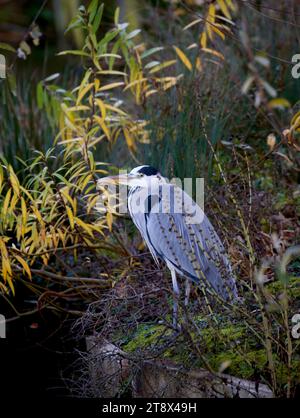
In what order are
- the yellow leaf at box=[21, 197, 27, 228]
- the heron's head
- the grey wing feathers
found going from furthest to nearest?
the heron's head, the yellow leaf at box=[21, 197, 27, 228], the grey wing feathers

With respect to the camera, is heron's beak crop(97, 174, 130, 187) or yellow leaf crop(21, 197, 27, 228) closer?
yellow leaf crop(21, 197, 27, 228)

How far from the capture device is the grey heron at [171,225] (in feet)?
12.2

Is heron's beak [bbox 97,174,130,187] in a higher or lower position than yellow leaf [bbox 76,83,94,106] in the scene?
lower

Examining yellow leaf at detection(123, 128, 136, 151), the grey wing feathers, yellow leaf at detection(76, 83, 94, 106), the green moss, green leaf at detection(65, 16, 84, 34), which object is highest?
green leaf at detection(65, 16, 84, 34)

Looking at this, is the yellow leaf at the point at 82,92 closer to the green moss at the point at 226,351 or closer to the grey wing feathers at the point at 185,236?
the grey wing feathers at the point at 185,236

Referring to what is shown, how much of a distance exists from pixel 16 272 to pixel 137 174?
1.03 m

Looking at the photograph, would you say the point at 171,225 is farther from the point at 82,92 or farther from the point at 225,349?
the point at 82,92

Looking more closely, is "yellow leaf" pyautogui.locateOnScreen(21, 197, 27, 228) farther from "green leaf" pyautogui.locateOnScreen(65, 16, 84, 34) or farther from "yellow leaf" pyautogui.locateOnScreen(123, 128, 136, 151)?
"yellow leaf" pyautogui.locateOnScreen(123, 128, 136, 151)

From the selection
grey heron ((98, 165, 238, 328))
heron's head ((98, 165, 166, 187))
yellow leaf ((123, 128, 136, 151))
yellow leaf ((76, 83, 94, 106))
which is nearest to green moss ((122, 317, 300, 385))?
grey heron ((98, 165, 238, 328))

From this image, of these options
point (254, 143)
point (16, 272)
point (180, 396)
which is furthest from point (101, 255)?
point (180, 396)

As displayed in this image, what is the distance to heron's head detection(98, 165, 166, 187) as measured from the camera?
3.98m

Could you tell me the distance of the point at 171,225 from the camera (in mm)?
3789

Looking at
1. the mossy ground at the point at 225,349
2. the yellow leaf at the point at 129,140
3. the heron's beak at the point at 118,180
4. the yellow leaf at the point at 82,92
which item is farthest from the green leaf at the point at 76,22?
the mossy ground at the point at 225,349

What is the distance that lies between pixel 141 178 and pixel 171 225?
1.15 ft
